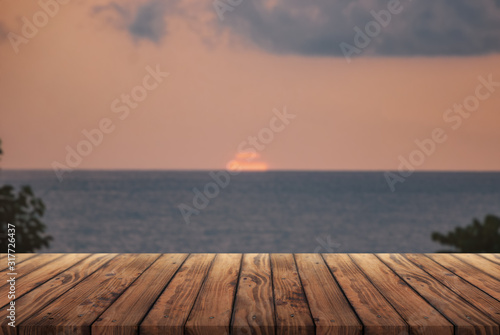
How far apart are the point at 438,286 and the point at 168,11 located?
75.3 metres

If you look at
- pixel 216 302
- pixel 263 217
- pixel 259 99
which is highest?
pixel 259 99

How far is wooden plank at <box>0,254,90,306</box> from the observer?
8.27 feet

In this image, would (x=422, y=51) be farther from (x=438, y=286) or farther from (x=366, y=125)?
(x=438, y=286)

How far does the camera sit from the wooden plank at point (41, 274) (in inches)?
99.3

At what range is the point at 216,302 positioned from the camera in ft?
7.64

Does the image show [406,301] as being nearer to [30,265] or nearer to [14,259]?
[30,265]

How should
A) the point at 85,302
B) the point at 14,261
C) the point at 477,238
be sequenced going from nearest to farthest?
the point at 85,302
the point at 14,261
the point at 477,238

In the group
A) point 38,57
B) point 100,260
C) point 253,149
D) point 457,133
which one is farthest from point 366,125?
point 100,260

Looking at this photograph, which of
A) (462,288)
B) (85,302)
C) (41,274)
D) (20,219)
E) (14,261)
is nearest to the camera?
(85,302)

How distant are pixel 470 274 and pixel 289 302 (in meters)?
1.33

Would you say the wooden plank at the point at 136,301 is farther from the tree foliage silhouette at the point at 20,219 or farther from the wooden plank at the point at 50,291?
the tree foliage silhouette at the point at 20,219

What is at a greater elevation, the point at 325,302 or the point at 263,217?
the point at 325,302

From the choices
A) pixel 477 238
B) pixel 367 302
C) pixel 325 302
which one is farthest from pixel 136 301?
pixel 477 238

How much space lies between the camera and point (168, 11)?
2867 inches
